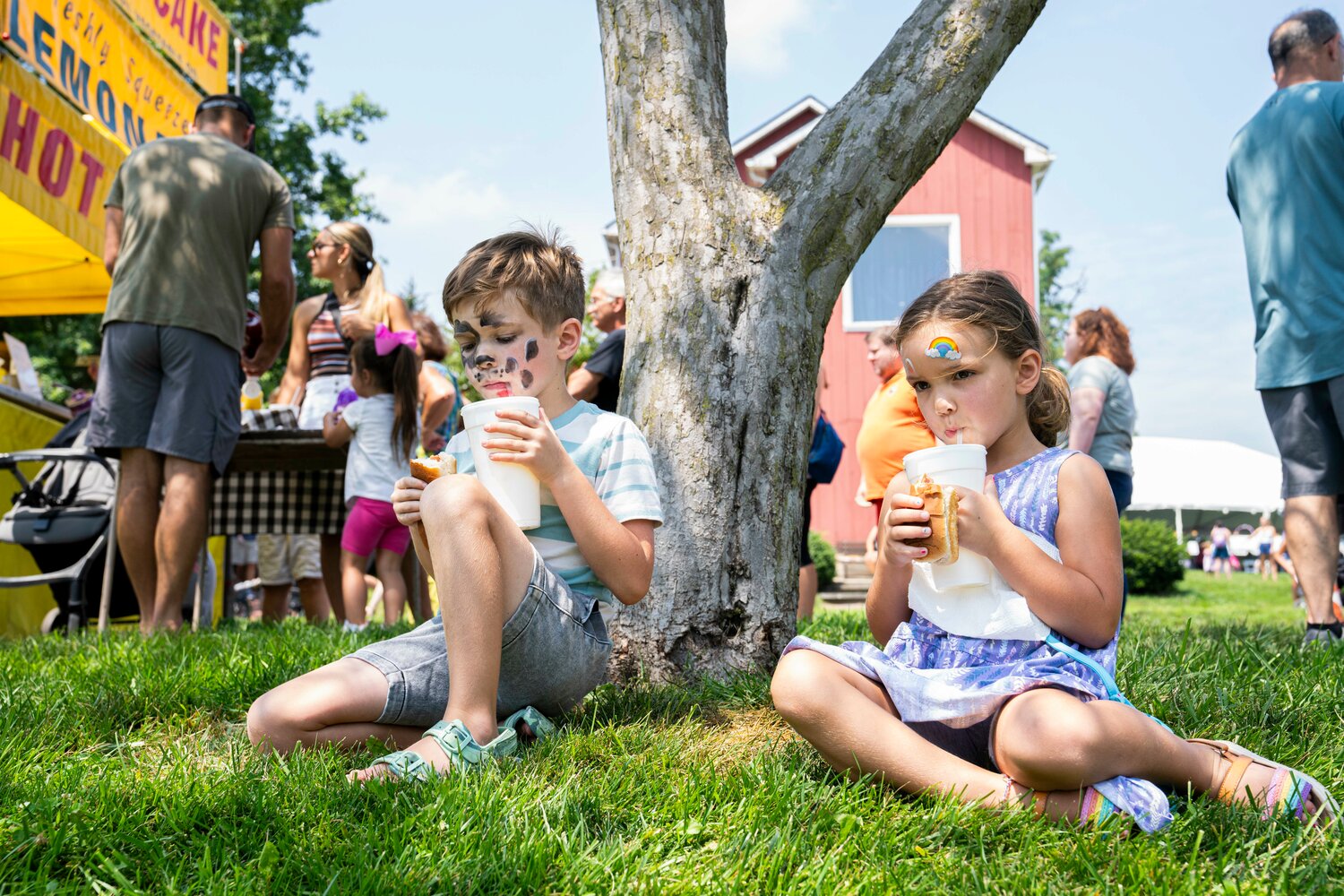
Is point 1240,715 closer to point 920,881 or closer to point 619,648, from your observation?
point 920,881

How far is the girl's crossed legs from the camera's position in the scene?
74.9 inches

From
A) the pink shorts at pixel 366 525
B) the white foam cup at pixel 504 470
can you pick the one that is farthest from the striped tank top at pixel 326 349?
the white foam cup at pixel 504 470

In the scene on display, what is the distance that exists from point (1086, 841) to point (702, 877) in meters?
0.63

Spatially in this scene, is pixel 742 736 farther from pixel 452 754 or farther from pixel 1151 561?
pixel 1151 561

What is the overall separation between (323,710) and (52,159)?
6598mm

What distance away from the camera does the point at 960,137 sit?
16609mm

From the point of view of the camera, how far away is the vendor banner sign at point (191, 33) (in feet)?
29.2

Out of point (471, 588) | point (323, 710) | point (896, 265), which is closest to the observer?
point (471, 588)

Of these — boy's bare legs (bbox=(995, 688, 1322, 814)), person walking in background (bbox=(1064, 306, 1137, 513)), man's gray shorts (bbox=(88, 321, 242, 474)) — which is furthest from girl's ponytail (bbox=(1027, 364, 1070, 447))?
man's gray shorts (bbox=(88, 321, 242, 474))

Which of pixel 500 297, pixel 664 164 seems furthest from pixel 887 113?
pixel 500 297

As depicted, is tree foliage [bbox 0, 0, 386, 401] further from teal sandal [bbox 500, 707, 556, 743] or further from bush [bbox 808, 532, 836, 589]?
teal sandal [bbox 500, 707, 556, 743]

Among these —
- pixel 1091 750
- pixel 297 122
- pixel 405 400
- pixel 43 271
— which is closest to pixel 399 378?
pixel 405 400

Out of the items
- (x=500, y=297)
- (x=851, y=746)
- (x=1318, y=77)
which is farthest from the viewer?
(x=1318, y=77)

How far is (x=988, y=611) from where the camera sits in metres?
2.13
